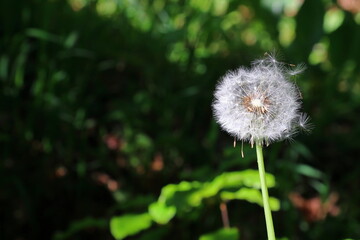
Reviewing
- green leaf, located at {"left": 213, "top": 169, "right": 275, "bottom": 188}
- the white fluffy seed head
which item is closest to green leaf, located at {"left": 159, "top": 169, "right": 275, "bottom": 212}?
green leaf, located at {"left": 213, "top": 169, "right": 275, "bottom": 188}

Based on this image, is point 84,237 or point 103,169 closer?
point 84,237

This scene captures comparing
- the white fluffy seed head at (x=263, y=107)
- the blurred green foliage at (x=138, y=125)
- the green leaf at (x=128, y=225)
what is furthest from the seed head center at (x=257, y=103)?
the blurred green foliage at (x=138, y=125)

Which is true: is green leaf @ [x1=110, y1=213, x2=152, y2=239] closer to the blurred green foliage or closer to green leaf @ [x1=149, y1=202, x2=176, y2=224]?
green leaf @ [x1=149, y1=202, x2=176, y2=224]

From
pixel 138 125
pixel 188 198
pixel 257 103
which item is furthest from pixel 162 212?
pixel 138 125

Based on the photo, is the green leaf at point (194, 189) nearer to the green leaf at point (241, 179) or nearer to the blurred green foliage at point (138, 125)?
the green leaf at point (241, 179)

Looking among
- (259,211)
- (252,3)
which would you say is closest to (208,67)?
(252,3)

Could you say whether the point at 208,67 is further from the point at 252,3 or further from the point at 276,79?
the point at 276,79
